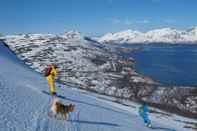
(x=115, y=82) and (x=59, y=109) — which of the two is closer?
(x=59, y=109)

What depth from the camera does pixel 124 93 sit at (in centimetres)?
10531

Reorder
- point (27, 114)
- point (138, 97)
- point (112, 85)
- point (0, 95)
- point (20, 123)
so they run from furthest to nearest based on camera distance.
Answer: point (112, 85) < point (138, 97) < point (0, 95) < point (27, 114) < point (20, 123)

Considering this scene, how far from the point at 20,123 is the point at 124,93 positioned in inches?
3461

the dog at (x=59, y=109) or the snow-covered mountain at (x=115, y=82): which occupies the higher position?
the dog at (x=59, y=109)

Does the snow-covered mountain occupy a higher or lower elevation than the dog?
lower

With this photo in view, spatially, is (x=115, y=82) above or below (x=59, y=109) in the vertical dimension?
below

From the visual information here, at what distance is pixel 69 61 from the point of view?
182 metres

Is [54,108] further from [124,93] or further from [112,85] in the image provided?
[112,85]

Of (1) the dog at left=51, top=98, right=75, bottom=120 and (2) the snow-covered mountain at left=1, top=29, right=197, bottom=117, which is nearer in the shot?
(1) the dog at left=51, top=98, right=75, bottom=120

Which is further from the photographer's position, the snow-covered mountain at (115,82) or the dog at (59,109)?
the snow-covered mountain at (115,82)

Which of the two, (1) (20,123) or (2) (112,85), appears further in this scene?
(2) (112,85)

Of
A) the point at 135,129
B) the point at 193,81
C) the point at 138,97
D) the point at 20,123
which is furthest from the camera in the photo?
the point at 193,81

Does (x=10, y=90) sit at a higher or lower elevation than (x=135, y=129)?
higher

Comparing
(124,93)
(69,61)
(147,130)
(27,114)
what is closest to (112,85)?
(124,93)
